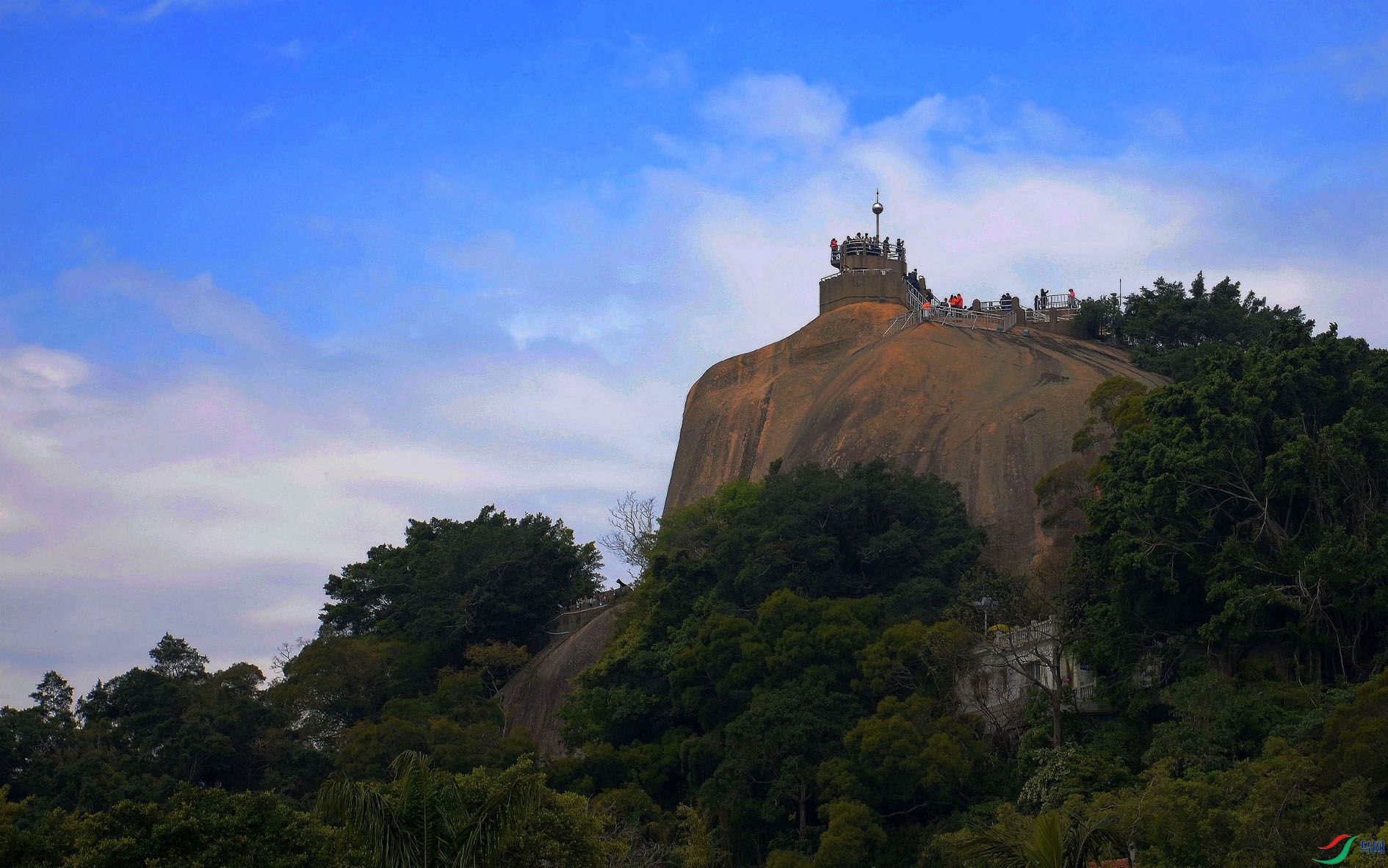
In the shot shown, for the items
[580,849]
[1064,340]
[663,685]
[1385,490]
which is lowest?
[580,849]

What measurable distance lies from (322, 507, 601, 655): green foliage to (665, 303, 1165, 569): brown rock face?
15.6 ft

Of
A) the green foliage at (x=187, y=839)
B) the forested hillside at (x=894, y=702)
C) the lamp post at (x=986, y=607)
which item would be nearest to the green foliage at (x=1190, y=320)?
the forested hillside at (x=894, y=702)

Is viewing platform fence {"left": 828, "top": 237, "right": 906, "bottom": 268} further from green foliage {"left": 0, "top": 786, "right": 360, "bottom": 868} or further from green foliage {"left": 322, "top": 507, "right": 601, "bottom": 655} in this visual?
green foliage {"left": 0, "top": 786, "right": 360, "bottom": 868}

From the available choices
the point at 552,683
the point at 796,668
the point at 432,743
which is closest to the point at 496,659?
the point at 552,683

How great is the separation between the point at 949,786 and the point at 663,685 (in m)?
9.35

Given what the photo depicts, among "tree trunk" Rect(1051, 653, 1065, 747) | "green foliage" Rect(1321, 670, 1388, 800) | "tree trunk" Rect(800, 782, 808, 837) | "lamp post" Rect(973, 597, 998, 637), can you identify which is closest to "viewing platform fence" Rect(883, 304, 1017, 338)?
"lamp post" Rect(973, 597, 998, 637)

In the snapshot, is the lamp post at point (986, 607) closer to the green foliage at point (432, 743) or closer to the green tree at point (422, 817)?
the green foliage at point (432, 743)

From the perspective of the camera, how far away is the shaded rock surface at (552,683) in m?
42.6

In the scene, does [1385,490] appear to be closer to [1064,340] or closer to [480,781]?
[480,781]

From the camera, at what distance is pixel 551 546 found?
4984 cm

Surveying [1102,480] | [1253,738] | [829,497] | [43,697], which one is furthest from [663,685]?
[43,697]

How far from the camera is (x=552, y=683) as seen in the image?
1722 inches

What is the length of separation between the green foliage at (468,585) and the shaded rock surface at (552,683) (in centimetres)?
305

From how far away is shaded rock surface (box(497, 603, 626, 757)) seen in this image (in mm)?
42562
